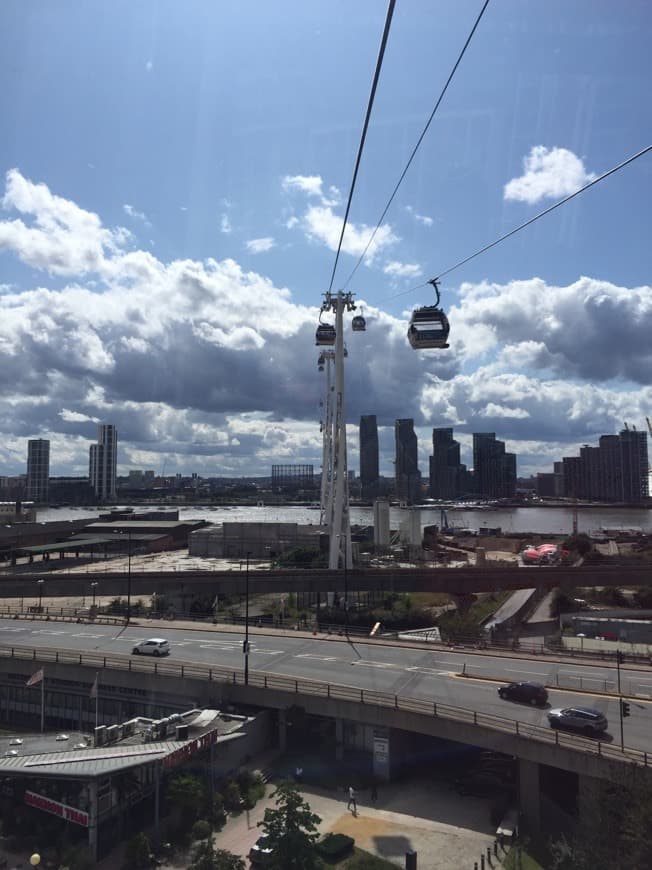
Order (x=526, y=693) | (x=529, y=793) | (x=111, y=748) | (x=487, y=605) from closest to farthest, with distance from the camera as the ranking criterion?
(x=529, y=793), (x=111, y=748), (x=526, y=693), (x=487, y=605)

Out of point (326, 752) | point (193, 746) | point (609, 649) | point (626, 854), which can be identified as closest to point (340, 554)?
point (609, 649)

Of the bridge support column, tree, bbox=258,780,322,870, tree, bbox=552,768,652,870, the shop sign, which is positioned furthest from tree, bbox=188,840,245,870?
the bridge support column

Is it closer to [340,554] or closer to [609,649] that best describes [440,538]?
[340,554]

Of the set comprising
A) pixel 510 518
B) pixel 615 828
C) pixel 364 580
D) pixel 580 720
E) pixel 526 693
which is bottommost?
pixel 510 518

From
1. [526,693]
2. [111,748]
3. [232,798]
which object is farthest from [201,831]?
[526,693]

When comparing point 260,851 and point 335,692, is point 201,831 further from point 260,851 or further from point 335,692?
point 335,692

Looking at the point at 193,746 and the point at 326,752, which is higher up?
the point at 193,746

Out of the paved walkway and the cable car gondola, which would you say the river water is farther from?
the cable car gondola
